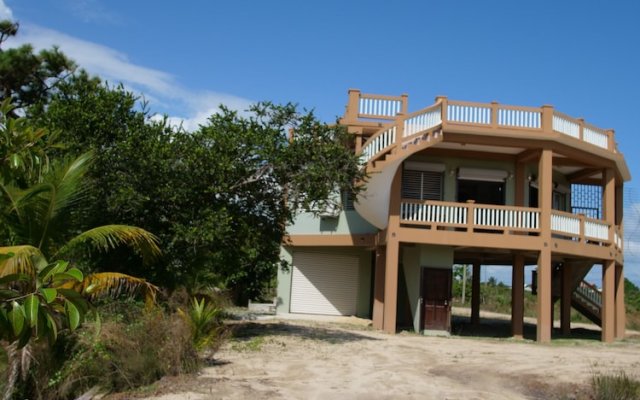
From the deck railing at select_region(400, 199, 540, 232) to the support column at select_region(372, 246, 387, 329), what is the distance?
6.18 ft

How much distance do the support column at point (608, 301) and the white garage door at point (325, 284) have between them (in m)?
8.28

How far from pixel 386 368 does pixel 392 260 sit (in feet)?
22.1

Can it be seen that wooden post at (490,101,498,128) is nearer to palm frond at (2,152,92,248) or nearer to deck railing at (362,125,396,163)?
deck railing at (362,125,396,163)

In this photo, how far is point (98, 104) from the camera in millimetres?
13180

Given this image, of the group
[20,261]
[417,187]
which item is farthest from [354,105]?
[20,261]

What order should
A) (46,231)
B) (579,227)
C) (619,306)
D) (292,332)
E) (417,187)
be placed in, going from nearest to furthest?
(46,231) < (292,332) < (579,227) < (417,187) < (619,306)

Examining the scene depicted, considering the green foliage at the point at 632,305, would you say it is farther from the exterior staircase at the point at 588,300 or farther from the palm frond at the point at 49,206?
the palm frond at the point at 49,206

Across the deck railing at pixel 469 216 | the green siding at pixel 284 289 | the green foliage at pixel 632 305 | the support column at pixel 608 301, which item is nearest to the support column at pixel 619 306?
the support column at pixel 608 301

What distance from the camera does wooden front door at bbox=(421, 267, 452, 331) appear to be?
18.9 metres

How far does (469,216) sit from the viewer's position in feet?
59.5

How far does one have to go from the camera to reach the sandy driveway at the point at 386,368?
920 centimetres

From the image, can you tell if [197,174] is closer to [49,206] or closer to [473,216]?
[49,206]

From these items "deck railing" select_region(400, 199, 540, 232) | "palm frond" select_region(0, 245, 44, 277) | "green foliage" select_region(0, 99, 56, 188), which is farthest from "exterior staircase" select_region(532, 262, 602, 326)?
"green foliage" select_region(0, 99, 56, 188)

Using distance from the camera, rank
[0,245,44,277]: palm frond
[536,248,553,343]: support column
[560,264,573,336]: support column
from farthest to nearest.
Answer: [560,264,573,336]: support column, [536,248,553,343]: support column, [0,245,44,277]: palm frond
